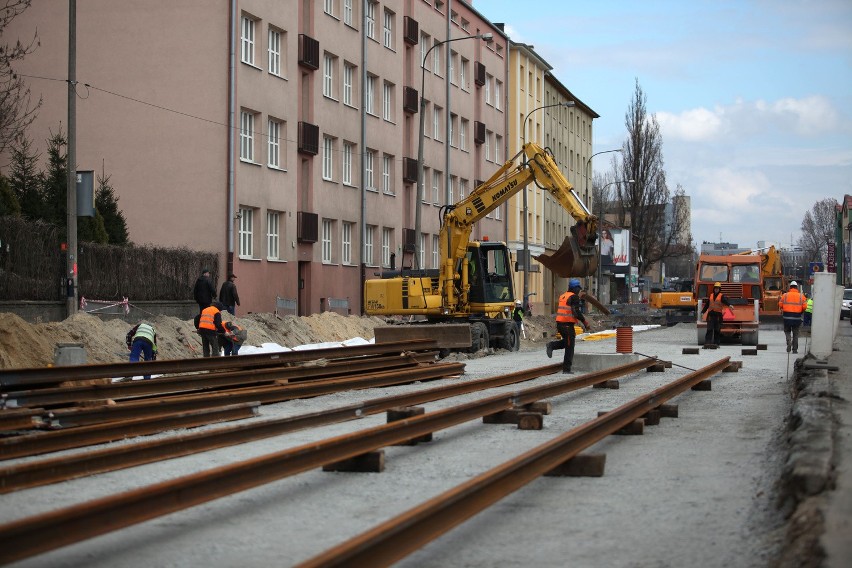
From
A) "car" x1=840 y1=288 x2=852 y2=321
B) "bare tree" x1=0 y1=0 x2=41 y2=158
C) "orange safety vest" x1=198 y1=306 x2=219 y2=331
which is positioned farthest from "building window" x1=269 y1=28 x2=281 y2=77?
"car" x1=840 y1=288 x2=852 y2=321

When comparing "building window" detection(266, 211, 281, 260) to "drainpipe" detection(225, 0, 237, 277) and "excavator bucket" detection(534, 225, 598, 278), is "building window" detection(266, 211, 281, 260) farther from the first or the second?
"excavator bucket" detection(534, 225, 598, 278)

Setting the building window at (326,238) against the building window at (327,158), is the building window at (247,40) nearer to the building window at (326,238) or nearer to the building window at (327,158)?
the building window at (327,158)

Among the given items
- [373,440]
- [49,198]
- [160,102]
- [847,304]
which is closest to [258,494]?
[373,440]

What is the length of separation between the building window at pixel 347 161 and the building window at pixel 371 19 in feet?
16.3

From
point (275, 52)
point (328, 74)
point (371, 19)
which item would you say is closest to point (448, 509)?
point (275, 52)

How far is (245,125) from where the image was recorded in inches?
1537

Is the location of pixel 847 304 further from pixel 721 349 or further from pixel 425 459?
pixel 425 459

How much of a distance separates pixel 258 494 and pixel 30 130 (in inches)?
1318

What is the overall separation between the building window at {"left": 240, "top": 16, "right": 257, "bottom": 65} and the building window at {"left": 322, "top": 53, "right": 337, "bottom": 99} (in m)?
5.36

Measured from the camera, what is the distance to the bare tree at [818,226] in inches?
6523

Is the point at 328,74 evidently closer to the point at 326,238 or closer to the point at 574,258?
the point at 326,238

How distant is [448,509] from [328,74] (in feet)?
131

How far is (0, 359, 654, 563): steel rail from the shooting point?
18.7 feet

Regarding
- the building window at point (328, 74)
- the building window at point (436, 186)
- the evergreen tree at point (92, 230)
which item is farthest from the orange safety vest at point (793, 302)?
the building window at point (436, 186)
